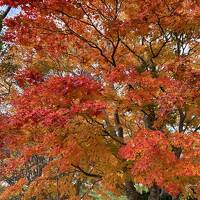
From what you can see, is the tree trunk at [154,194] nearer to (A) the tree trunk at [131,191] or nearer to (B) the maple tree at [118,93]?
(B) the maple tree at [118,93]

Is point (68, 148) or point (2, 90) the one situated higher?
point (2, 90)

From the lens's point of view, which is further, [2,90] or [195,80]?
[2,90]

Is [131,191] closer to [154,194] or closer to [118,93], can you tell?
[154,194]

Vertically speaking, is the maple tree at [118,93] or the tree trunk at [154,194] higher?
the maple tree at [118,93]

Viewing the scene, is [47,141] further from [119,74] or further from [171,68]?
[171,68]

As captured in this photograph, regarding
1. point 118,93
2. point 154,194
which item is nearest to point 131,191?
point 154,194

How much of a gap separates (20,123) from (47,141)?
1245 mm

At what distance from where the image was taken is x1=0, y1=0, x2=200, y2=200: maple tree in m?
10.6

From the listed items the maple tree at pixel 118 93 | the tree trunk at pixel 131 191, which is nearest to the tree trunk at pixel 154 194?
the maple tree at pixel 118 93

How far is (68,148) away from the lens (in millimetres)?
11961

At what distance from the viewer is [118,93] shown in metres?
13.3

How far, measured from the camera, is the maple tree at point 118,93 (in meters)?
10.6

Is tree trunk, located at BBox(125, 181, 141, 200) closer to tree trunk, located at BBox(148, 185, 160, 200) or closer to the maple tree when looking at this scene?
the maple tree

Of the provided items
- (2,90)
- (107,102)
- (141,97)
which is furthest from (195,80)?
(2,90)
